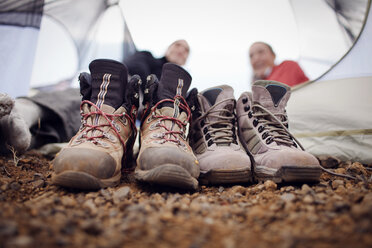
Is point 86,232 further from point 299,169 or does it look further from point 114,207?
point 299,169

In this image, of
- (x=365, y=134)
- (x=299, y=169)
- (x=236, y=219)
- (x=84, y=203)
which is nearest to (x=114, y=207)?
(x=84, y=203)

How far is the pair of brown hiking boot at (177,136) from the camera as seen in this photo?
880 mm

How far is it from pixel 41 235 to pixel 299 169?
0.88m

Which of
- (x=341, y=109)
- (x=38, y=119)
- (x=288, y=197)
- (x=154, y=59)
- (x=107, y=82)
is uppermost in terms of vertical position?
(x=154, y=59)

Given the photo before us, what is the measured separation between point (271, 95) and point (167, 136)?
591 millimetres

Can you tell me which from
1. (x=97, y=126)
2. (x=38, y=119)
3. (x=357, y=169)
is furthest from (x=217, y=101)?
(x=38, y=119)

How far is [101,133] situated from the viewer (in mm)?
1004

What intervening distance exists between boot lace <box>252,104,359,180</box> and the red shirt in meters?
1.11

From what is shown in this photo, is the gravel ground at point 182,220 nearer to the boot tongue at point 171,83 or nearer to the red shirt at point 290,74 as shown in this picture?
the boot tongue at point 171,83

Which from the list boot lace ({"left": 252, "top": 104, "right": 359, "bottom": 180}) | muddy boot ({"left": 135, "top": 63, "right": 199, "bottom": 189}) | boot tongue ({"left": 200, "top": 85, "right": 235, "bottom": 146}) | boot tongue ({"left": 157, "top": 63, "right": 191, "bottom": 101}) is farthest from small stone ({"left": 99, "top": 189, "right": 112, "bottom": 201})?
boot lace ({"left": 252, "top": 104, "right": 359, "bottom": 180})

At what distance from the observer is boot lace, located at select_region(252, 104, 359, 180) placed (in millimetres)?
1146

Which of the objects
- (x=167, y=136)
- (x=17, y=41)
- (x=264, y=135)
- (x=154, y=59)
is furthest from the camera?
(x=154, y=59)

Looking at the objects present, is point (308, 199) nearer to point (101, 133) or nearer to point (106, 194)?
point (106, 194)

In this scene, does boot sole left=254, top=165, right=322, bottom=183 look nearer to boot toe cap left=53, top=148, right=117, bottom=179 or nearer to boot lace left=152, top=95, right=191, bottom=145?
boot lace left=152, top=95, right=191, bottom=145
